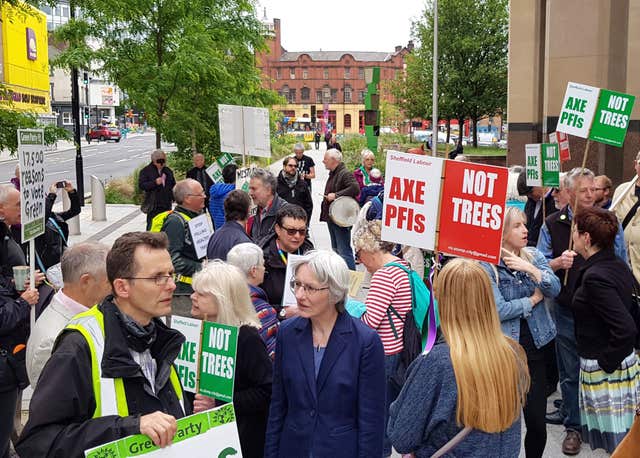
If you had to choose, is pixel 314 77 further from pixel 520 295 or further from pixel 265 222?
pixel 520 295

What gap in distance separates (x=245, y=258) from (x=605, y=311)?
101 inches

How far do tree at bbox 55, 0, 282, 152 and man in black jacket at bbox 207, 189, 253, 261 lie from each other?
35.5 ft

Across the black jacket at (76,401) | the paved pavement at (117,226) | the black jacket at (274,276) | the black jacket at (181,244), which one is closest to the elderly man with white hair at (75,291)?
the black jacket at (76,401)

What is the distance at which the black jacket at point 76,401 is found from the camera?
105 inches

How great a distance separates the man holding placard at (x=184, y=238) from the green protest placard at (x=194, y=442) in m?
4.53

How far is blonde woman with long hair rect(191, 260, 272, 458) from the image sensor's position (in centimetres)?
419

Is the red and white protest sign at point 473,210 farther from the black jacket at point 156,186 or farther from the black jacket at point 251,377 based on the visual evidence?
the black jacket at point 156,186

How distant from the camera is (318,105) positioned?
13738cm

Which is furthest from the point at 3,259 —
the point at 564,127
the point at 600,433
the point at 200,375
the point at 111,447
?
the point at 564,127

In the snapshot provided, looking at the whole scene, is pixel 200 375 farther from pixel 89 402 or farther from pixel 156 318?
pixel 89 402

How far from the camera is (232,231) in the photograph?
6.93 m

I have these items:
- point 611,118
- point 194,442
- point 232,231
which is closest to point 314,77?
point 611,118

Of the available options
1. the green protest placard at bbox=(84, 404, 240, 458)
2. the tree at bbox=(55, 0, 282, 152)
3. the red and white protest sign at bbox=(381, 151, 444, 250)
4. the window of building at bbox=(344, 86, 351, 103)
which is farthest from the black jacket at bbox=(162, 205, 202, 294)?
the window of building at bbox=(344, 86, 351, 103)

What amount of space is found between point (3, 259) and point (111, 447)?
3.52 m
